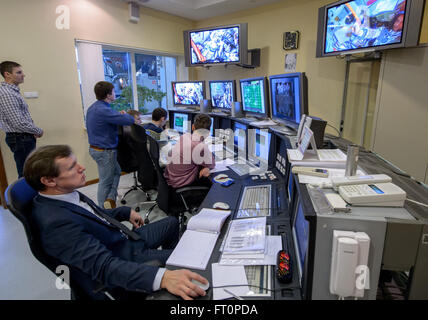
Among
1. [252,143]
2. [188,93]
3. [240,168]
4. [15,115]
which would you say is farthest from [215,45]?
[15,115]

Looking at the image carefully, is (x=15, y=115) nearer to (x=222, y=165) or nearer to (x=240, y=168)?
(x=222, y=165)

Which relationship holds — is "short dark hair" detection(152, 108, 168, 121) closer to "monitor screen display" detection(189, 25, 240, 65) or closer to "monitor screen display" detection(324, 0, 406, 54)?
"monitor screen display" detection(189, 25, 240, 65)

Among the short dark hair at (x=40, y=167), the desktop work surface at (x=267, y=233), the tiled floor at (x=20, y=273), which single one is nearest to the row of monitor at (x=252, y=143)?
the desktop work surface at (x=267, y=233)

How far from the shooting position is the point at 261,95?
8.65 feet

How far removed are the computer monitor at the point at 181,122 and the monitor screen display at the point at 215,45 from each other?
93 centimetres

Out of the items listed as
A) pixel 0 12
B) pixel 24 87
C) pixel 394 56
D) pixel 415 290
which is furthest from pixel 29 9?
pixel 415 290

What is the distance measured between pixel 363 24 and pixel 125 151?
2907 millimetres

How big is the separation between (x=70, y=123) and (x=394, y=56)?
13.0 ft

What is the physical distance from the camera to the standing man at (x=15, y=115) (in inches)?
106

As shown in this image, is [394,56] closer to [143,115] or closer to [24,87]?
[143,115]

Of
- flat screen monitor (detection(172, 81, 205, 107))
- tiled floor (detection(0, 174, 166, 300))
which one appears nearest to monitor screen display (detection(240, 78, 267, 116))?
flat screen monitor (detection(172, 81, 205, 107))

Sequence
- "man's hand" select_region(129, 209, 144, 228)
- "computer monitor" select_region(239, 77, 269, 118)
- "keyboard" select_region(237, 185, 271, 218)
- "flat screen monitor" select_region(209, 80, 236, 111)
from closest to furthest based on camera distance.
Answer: "keyboard" select_region(237, 185, 271, 218), "man's hand" select_region(129, 209, 144, 228), "computer monitor" select_region(239, 77, 269, 118), "flat screen monitor" select_region(209, 80, 236, 111)

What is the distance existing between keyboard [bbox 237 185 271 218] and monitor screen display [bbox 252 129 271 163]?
0.53 m

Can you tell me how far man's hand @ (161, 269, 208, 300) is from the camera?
0.94 m
